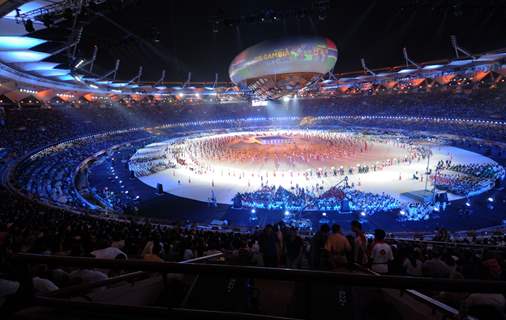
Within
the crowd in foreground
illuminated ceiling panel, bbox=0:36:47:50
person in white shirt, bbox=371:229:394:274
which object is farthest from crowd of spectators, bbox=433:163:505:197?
illuminated ceiling panel, bbox=0:36:47:50

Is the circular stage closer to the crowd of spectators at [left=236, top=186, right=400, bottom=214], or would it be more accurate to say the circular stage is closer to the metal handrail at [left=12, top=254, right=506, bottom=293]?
the crowd of spectators at [left=236, top=186, right=400, bottom=214]

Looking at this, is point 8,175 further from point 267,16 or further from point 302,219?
point 267,16

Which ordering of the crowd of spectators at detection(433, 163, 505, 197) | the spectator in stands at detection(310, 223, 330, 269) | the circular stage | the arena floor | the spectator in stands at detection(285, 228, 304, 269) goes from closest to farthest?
the spectator in stands at detection(310, 223, 330, 269) → the spectator in stands at detection(285, 228, 304, 269) → the crowd of spectators at detection(433, 163, 505, 197) → the circular stage → the arena floor

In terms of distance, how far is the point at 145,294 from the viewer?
11.8ft

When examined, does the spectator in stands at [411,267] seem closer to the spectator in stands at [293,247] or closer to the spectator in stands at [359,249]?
the spectator in stands at [359,249]

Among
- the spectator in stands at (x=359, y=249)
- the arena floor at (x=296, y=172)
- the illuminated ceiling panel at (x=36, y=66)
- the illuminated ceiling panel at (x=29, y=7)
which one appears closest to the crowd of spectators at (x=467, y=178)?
the arena floor at (x=296, y=172)

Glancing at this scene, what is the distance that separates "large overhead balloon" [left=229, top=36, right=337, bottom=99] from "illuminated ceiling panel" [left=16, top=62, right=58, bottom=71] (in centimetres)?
2029

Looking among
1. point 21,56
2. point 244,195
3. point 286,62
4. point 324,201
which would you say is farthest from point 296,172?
point 21,56

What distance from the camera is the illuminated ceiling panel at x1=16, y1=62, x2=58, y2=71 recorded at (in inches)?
970

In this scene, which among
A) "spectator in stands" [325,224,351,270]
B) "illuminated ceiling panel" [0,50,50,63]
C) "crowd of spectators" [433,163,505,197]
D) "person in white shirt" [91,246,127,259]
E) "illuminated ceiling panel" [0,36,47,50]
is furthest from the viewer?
"crowd of spectators" [433,163,505,197]

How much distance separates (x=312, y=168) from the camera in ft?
112

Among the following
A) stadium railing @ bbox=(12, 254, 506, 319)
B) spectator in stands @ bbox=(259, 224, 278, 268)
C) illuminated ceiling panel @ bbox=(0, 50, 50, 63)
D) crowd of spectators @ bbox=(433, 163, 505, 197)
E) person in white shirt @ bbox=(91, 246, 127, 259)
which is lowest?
person in white shirt @ bbox=(91, 246, 127, 259)

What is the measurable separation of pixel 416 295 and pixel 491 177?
28.6 m

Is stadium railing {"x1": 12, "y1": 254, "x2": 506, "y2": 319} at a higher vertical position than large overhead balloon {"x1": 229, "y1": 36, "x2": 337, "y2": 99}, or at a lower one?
lower
